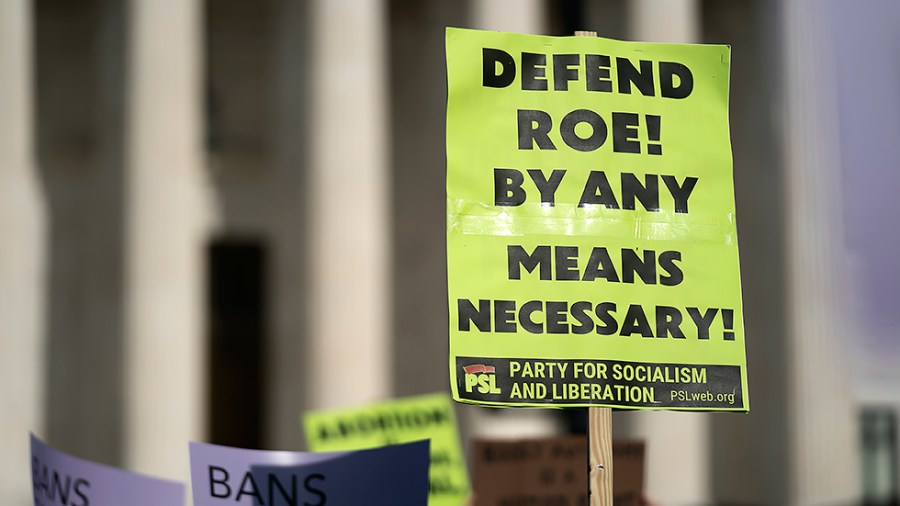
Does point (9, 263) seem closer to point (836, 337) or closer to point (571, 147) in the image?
point (836, 337)

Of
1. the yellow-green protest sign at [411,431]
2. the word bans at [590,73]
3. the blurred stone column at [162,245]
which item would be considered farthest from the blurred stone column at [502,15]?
the word bans at [590,73]

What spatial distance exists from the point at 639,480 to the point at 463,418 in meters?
19.7

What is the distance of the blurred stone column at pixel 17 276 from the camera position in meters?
30.5

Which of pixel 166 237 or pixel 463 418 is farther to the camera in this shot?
pixel 463 418

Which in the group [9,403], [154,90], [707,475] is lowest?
[707,475]

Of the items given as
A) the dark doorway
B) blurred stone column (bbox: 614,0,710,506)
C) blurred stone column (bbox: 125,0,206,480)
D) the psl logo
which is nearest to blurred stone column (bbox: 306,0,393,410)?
blurred stone column (bbox: 125,0,206,480)

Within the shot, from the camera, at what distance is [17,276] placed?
31.7 meters

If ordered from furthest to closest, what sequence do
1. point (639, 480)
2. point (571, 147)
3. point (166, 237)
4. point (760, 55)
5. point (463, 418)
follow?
1. point (760, 55)
2. point (463, 418)
3. point (166, 237)
4. point (639, 480)
5. point (571, 147)

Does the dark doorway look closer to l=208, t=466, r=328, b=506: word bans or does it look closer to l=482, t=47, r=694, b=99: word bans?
l=208, t=466, r=328, b=506: word bans

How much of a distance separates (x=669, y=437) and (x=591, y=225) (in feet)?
85.0

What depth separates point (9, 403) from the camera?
3128 centimetres

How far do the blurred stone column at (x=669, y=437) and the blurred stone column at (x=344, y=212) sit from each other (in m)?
6.57

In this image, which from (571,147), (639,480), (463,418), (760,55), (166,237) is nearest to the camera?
(571,147)

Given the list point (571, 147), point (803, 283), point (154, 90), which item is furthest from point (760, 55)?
point (571, 147)
